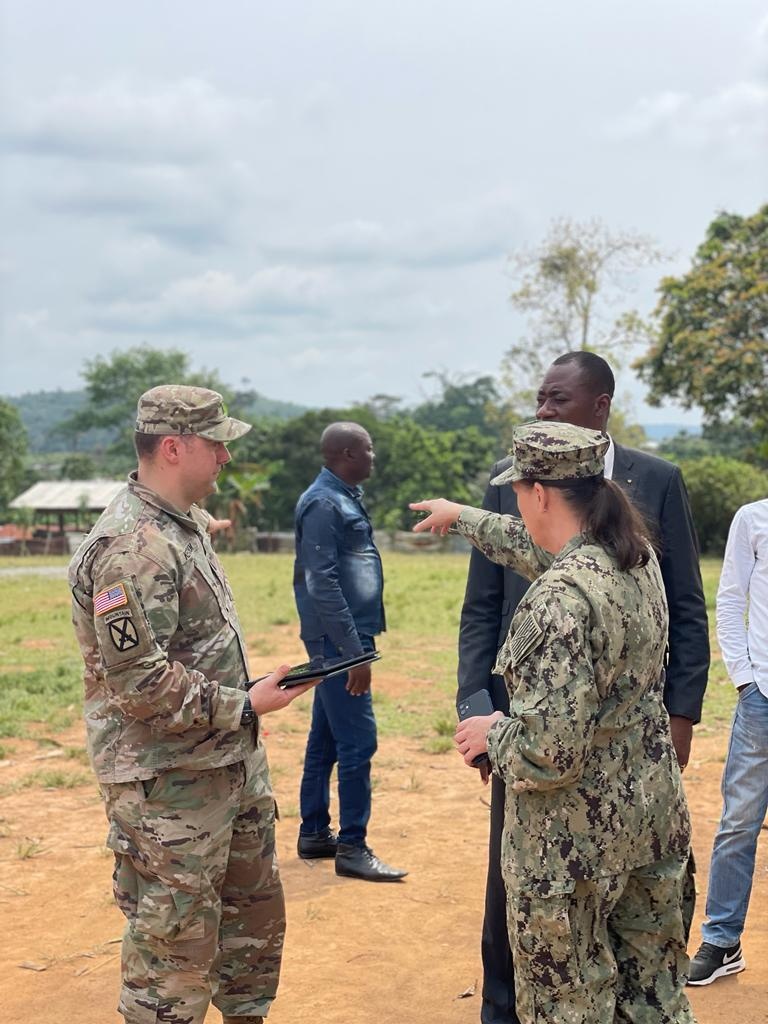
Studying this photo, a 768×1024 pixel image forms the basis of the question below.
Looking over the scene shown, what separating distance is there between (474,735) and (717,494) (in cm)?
2786

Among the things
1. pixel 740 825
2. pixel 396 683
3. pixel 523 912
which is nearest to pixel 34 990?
pixel 523 912

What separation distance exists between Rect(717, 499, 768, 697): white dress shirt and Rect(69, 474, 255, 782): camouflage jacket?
190 centimetres

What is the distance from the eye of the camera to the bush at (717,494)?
95.1 feet

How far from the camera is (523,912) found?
2559 millimetres

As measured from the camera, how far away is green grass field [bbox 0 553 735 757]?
358 inches

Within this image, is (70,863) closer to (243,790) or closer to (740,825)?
(243,790)

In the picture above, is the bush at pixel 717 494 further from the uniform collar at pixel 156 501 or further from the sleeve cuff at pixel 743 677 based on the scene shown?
the uniform collar at pixel 156 501

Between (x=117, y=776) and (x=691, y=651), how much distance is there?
73.2 inches

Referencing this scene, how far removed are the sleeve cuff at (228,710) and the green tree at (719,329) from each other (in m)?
25.0

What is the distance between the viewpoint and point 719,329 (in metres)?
27.5

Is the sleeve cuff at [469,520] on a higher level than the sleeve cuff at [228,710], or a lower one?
higher

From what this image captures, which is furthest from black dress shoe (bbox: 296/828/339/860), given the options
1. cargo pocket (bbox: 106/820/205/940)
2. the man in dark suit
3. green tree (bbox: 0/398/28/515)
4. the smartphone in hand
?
green tree (bbox: 0/398/28/515)

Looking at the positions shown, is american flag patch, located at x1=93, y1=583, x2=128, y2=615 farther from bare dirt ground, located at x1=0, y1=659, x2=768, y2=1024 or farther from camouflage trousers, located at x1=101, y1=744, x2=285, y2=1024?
bare dirt ground, located at x1=0, y1=659, x2=768, y2=1024

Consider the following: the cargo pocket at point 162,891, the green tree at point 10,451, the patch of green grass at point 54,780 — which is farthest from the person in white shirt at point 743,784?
the green tree at point 10,451
